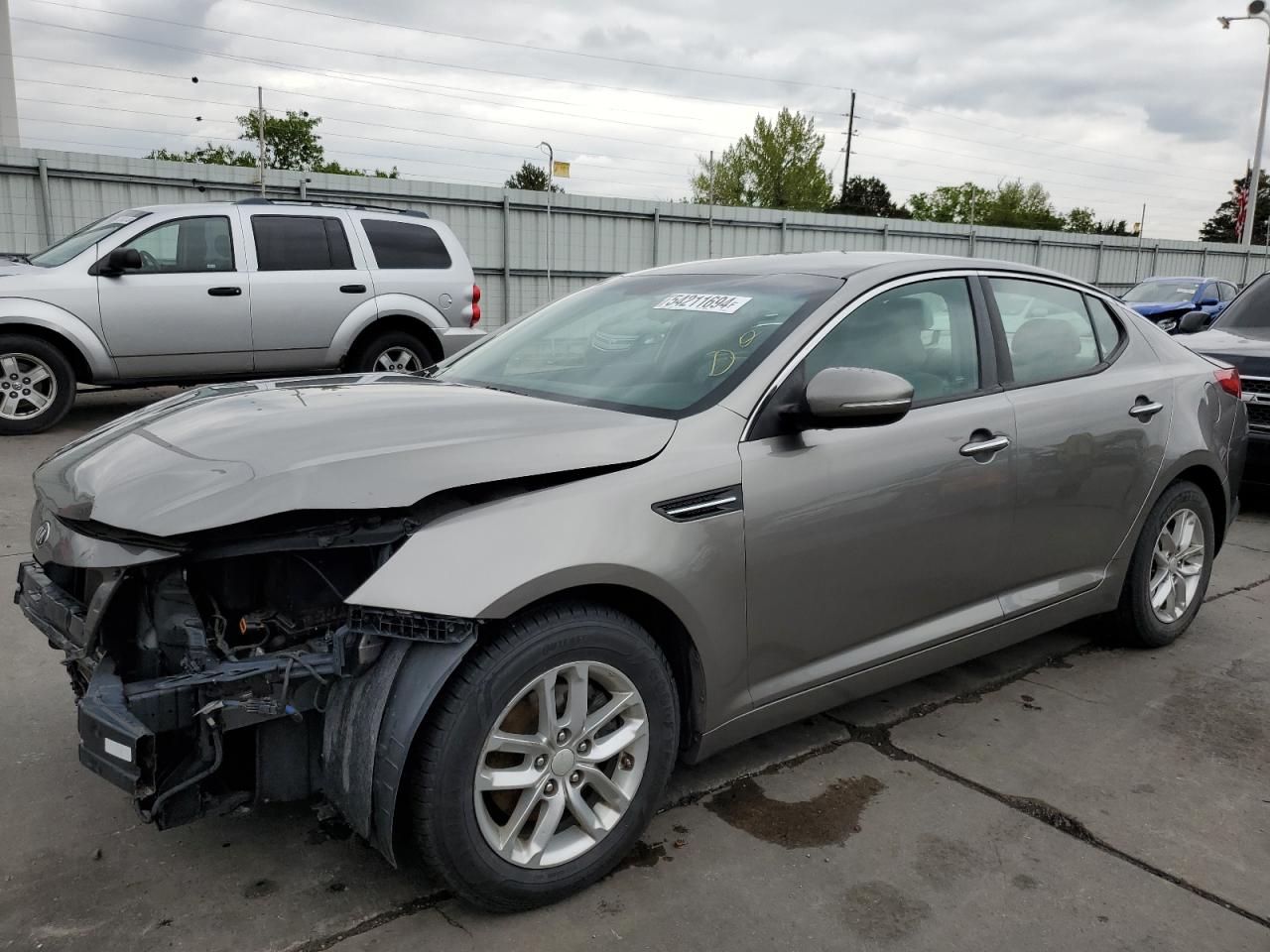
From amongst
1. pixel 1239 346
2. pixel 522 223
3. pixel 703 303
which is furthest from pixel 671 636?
pixel 522 223

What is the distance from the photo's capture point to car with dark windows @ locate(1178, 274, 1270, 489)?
269 inches

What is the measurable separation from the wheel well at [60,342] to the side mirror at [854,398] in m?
7.63

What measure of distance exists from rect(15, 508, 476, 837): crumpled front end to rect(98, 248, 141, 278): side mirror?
6.87 metres

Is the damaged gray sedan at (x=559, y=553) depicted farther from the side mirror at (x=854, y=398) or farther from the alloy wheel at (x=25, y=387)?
the alloy wheel at (x=25, y=387)

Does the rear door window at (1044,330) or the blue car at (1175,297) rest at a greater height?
the rear door window at (1044,330)

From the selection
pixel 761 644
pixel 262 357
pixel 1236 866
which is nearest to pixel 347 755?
pixel 761 644

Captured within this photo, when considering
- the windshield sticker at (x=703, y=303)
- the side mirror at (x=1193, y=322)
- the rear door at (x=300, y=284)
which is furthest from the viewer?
the rear door at (x=300, y=284)

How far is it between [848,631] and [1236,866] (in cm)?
119

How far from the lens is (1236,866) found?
2768 mm

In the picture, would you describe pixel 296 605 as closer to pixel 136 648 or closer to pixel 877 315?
pixel 136 648

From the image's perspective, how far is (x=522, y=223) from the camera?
17109 millimetres

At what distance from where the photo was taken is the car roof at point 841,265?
3357 mm

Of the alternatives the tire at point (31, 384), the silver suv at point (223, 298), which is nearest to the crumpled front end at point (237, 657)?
the silver suv at point (223, 298)

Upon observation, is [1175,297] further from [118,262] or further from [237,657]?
[237,657]
